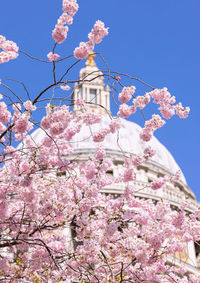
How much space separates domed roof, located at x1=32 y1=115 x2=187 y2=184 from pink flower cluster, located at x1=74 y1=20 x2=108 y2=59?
40.7 meters

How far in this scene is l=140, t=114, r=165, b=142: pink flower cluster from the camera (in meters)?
12.6

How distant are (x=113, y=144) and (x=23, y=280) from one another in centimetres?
4511

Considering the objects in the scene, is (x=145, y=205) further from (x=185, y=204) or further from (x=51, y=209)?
(x=51, y=209)

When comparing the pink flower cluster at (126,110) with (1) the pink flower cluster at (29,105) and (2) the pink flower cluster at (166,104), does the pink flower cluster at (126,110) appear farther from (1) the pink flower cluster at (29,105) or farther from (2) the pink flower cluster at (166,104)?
(1) the pink flower cluster at (29,105)

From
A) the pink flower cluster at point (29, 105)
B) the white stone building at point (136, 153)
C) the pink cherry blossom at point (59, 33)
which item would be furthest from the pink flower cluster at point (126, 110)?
the white stone building at point (136, 153)

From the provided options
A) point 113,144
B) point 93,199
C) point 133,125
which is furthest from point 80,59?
point 133,125

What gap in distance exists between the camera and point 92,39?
466 inches

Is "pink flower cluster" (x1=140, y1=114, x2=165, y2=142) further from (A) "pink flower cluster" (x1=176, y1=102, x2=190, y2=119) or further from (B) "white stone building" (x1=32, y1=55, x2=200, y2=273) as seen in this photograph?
(B) "white stone building" (x1=32, y1=55, x2=200, y2=273)

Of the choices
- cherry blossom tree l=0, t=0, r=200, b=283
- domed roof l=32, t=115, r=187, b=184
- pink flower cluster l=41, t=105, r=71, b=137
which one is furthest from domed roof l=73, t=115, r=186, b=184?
pink flower cluster l=41, t=105, r=71, b=137

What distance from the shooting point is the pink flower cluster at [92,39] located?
1170 cm

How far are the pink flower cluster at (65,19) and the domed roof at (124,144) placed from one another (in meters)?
41.0

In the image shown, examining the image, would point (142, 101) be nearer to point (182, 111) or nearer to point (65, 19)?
point (182, 111)

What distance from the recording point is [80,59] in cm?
1145

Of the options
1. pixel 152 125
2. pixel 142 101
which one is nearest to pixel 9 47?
pixel 142 101
